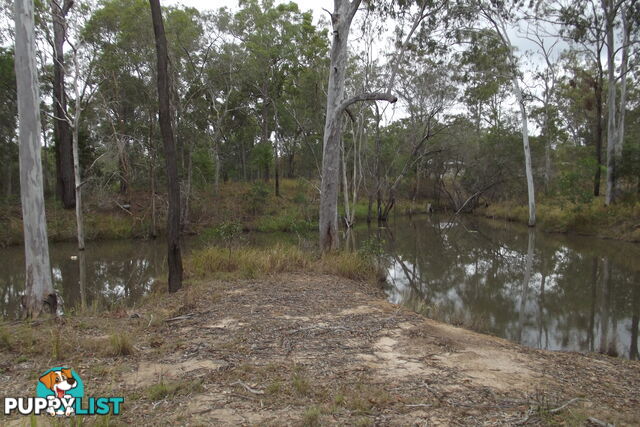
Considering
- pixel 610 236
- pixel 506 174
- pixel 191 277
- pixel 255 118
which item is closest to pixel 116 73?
pixel 255 118

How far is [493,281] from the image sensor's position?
35.8 ft

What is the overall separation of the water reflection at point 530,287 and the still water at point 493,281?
0.07 feet

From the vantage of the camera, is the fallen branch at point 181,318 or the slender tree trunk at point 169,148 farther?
the slender tree trunk at point 169,148

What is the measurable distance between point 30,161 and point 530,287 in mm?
10830

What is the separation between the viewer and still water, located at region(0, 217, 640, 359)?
699 cm

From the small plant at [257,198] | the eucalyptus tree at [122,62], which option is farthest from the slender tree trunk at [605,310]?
the small plant at [257,198]

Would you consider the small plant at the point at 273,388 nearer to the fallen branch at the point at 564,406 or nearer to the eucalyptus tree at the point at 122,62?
the fallen branch at the point at 564,406

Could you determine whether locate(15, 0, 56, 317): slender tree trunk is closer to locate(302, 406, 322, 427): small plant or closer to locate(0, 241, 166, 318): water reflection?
locate(0, 241, 166, 318): water reflection

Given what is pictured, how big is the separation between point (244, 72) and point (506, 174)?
64.3 ft

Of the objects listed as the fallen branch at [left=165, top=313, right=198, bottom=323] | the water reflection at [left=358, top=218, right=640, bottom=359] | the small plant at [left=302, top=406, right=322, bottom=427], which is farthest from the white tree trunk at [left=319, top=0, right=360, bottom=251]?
the small plant at [left=302, top=406, right=322, bottom=427]

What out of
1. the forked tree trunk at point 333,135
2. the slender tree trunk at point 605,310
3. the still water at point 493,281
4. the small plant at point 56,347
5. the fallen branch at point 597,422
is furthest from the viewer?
the forked tree trunk at point 333,135

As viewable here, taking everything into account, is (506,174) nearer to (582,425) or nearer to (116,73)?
(116,73)

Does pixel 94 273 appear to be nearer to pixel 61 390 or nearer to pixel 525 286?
pixel 61 390

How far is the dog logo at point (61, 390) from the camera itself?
8.96ft
